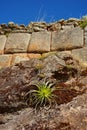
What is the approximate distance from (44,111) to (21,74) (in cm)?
121

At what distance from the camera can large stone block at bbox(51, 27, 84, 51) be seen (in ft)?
28.9

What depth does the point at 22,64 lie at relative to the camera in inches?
261

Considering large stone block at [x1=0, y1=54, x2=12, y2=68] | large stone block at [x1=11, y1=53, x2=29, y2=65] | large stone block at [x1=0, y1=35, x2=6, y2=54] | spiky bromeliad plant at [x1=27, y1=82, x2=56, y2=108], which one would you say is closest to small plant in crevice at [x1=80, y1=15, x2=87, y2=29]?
large stone block at [x1=11, y1=53, x2=29, y2=65]

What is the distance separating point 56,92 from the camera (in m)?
5.75

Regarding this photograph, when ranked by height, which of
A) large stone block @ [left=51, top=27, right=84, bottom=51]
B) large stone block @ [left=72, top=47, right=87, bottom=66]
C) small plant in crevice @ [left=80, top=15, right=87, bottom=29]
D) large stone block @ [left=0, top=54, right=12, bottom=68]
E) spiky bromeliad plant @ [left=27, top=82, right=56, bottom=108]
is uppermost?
small plant in crevice @ [left=80, top=15, right=87, bottom=29]

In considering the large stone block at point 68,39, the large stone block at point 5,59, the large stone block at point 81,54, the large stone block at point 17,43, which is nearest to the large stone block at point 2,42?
the large stone block at point 17,43

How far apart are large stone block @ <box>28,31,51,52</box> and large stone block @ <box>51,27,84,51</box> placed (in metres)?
0.17

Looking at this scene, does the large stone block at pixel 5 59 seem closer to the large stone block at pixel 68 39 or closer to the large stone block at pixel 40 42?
the large stone block at pixel 40 42

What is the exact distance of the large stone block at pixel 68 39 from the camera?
881cm

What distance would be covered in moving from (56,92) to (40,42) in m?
3.66

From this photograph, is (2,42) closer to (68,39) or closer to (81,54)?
(68,39)

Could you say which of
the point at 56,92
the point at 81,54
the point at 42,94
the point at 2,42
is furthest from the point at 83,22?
the point at 42,94

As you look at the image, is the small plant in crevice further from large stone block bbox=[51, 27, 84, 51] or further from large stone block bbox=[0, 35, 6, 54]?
large stone block bbox=[0, 35, 6, 54]

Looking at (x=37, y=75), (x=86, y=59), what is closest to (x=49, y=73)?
(x=37, y=75)
